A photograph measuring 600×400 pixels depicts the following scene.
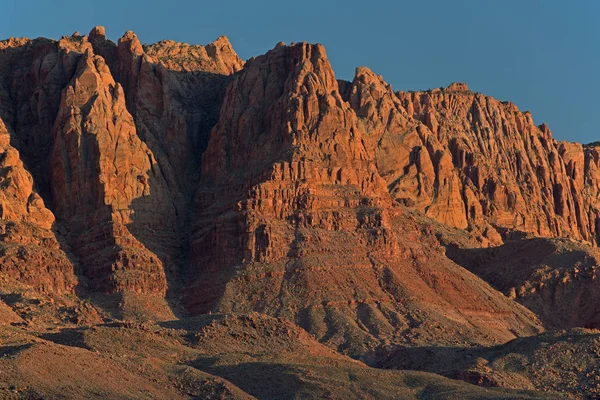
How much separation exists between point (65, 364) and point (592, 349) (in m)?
48.0

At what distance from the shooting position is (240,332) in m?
151

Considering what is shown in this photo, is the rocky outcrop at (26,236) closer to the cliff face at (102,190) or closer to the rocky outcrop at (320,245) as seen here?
the cliff face at (102,190)

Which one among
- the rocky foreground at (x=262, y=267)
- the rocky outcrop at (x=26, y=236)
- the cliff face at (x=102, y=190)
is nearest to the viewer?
the rocky foreground at (x=262, y=267)

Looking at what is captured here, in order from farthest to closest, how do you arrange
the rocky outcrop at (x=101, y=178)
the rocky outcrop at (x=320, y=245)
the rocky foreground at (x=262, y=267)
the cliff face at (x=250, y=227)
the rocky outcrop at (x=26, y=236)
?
the rocky outcrop at (x=101, y=178)
the cliff face at (x=250, y=227)
the rocky outcrop at (x=320, y=245)
the rocky outcrop at (x=26, y=236)
the rocky foreground at (x=262, y=267)

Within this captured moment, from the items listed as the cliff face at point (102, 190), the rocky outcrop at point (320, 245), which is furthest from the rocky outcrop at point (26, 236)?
the rocky outcrop at point (320, 245)

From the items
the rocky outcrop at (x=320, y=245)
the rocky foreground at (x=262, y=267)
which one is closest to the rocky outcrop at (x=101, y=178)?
the rocky foreground at (x=262, y=267)

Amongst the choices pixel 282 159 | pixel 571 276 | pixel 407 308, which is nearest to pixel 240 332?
pixel 407 308

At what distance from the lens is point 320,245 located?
182 metres

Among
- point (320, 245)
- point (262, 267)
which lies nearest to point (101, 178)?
point (262, 267)

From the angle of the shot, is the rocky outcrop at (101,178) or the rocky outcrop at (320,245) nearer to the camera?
the rocky outcrop at (320,245)

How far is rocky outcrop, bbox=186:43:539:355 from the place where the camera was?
172 metres

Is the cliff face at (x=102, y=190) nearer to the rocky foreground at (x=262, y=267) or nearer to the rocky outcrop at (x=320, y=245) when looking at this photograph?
the rocky foreground at (x=262, y=267)

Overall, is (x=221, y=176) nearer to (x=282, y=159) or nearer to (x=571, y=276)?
(x=282, y=159)

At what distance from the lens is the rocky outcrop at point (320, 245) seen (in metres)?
172
